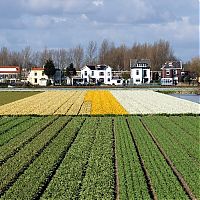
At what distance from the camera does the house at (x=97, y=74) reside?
4026 inches

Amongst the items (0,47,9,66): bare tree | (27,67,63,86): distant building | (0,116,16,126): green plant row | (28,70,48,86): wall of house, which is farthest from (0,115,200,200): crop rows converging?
(0,47,9,66): bare tree

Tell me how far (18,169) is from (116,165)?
2299 mm

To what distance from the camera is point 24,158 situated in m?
12.5

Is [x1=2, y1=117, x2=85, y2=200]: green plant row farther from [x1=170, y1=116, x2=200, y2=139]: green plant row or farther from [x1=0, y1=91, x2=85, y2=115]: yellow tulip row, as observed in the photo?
[x1=0, y1=91, x2=85, y2=115]: yellow tulip row

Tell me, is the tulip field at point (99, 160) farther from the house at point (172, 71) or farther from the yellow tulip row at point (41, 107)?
the house at point (172, 71)

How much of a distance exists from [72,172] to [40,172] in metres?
0.71

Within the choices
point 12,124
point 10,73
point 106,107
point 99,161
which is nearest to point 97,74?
point 10,73

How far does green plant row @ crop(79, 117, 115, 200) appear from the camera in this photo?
29.9 feet

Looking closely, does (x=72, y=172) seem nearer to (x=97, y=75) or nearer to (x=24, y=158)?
(x=24, y=158)

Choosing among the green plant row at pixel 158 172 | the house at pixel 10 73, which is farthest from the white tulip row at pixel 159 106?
the house at pixel 10 73

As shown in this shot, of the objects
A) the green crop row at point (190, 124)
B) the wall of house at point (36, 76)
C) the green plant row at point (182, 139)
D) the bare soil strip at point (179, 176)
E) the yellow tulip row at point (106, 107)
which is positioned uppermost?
the wall of house at point (36, 76)

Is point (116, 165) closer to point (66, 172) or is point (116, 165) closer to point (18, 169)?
point (66, 172)

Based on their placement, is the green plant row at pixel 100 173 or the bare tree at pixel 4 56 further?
the bare tree at pixel 4 56

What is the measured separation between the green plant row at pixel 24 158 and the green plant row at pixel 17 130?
87cm
